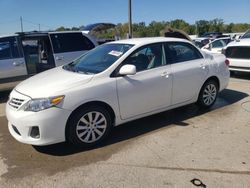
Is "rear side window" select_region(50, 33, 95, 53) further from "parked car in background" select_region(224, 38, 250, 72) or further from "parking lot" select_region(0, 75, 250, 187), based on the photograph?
"parked car in background" select_region(224, 38, 250, 72)

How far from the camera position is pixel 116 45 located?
17.7 feet

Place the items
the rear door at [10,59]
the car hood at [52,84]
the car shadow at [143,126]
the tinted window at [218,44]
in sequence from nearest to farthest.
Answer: the car hood at [52,84]
the car shadow at [143,126]
the rear door at [10,59]
the tinted window at [218,44]

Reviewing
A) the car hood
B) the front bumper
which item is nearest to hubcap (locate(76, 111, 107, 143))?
the front bumper

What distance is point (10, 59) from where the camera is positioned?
7.73m

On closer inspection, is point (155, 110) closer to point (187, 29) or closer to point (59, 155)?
point (59, 155)

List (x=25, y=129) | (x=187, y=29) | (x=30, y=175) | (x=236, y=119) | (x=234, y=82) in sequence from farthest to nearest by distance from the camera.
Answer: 1. (x=187, y=29)
2. (x=234, y=82)
3. (x=236, y=119)
4. (x=25, y=129)
5. (x=30, y=175)

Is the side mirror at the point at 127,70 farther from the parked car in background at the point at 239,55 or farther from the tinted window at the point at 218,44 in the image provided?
the tinted window at the point at 218,44

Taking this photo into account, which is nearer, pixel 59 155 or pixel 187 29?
pixel 59 155

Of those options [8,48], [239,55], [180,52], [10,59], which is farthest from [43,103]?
[239,55]

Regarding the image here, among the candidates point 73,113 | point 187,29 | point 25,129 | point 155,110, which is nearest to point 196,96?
point 155,110

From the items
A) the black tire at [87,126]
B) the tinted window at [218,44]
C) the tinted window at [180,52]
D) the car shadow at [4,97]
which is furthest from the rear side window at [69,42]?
the tinted window at [218,44]

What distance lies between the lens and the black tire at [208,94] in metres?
5.98

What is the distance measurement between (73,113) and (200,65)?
281cm

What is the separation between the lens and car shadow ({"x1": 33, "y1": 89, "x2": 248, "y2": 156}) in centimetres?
448
